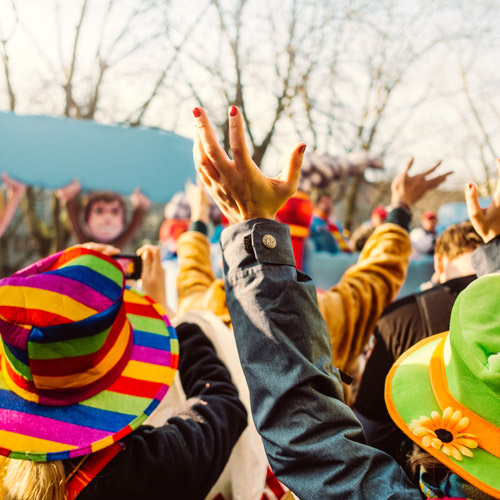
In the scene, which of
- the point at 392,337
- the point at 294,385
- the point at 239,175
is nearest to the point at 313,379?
the point at 294,385

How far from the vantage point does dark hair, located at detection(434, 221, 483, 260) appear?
2.02 meters

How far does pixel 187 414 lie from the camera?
1.11m

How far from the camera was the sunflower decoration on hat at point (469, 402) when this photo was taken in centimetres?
70

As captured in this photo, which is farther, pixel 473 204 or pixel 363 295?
pixel 363 295

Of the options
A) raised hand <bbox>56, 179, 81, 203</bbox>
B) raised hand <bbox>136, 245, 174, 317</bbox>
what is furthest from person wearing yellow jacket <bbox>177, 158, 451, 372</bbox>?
raised hand <bbox>56, 179, 81, 203</bbox>

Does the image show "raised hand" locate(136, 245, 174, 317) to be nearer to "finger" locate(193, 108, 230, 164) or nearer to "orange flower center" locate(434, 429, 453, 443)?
"finger" locate(193, 108, 230, 164)

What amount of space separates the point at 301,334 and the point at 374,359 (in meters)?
1.00

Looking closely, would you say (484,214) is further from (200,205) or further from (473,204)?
(200,205)

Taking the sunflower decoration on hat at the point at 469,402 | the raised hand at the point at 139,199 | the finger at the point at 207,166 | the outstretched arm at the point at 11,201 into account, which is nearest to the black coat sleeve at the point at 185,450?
the sunflower decoration on hat at the point at 469,402

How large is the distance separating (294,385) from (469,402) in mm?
284

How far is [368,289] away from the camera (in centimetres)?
173

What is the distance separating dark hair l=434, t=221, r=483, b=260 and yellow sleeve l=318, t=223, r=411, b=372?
0.44m

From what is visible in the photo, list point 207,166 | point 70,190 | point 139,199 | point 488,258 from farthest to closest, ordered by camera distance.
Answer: point 139,199
point 70,190
point 488,258
point 207,166

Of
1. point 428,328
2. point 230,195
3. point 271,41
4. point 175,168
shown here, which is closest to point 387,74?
point 271,41
